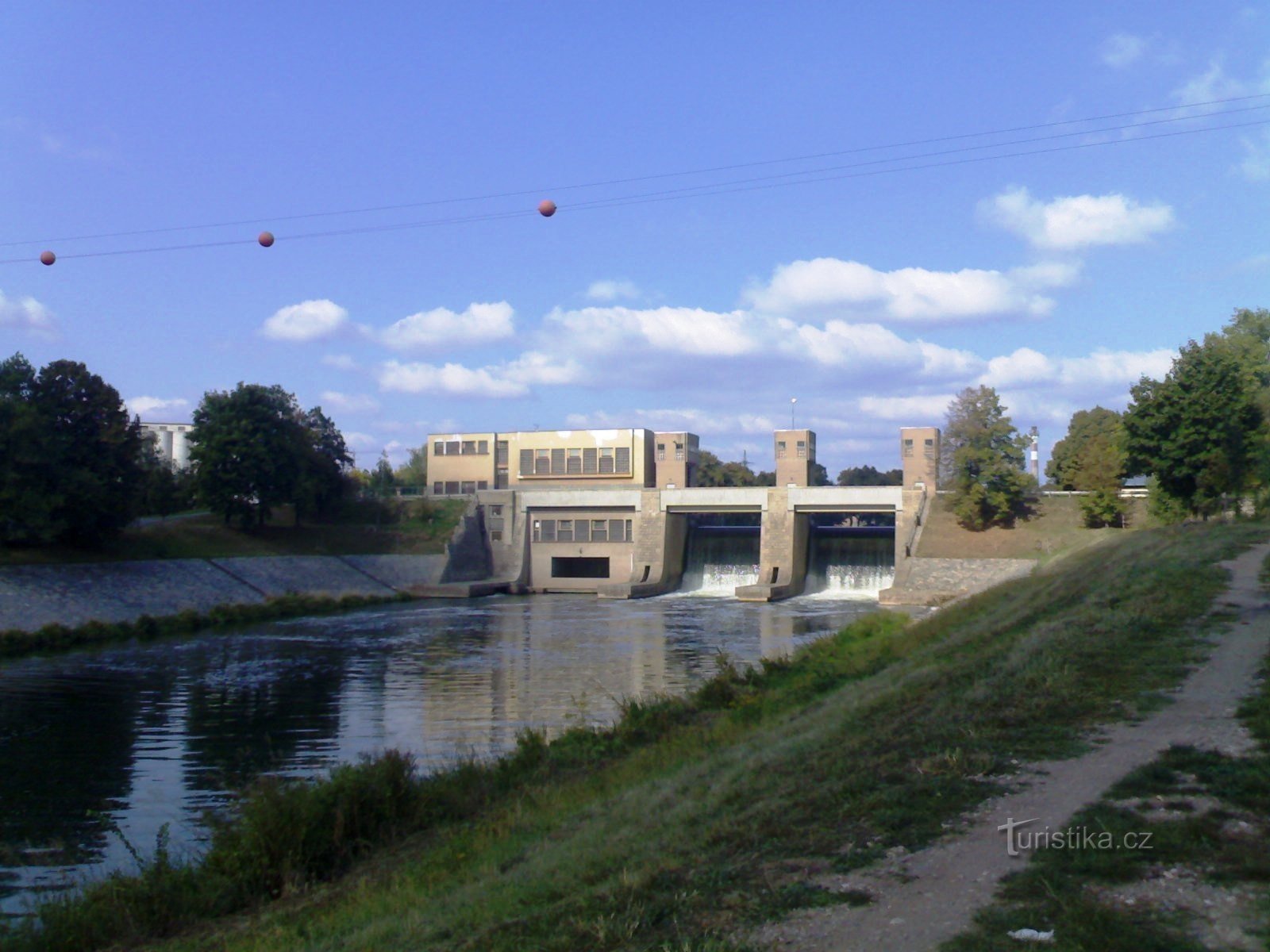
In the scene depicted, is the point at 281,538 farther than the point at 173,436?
No

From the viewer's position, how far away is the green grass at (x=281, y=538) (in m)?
44.7

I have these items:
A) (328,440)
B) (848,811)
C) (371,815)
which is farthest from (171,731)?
(328,440)

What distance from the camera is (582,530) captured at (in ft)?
219

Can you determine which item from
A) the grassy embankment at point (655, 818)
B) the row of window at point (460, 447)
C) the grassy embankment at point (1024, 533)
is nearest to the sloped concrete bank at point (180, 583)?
the row of window at point (460, 447)

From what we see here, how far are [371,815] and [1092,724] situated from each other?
24.9ft

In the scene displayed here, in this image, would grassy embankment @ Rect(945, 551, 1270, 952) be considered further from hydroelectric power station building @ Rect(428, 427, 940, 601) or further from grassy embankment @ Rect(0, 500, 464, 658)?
hydroelectric power station building @ Rect(428, 427, 940, 601)

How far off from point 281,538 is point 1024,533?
133 feet

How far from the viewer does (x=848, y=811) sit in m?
7.43

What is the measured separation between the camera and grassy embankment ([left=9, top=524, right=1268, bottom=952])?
6.48 metres

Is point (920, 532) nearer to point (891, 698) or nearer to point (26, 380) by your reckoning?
point (26, 380)

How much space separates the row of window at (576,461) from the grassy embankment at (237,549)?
274 inches

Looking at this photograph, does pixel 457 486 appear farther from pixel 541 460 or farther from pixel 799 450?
pixel 799 450

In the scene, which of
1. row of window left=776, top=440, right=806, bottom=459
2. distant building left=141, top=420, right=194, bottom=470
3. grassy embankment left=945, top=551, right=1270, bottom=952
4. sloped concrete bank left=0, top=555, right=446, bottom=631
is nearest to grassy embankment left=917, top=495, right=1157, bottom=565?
row of window left=776, top=440, right=806, bottom=459

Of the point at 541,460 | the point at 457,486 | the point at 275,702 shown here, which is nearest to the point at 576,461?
the point at 541,460
